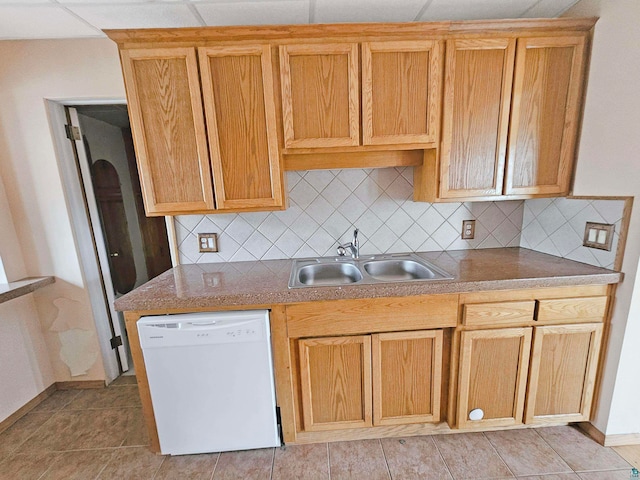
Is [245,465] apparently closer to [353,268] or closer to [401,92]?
[353,268]

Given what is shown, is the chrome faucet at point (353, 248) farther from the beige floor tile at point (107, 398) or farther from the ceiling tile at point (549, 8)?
the beige floor tile at point (107, 398)

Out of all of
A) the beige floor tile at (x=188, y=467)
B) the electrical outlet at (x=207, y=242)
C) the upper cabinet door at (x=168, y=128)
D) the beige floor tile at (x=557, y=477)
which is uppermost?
the upper cabinet door at (x=168, y=128)

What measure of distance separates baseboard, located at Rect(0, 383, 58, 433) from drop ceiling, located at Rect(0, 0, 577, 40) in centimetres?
229

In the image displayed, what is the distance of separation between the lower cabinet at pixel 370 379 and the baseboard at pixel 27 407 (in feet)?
6.22

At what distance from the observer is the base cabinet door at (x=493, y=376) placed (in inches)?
53.7

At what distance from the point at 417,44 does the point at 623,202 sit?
1253mm

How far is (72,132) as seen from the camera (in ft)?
5.98

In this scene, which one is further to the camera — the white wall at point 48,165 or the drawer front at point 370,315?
the white wall at point 48,165

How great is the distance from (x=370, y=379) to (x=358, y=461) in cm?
43

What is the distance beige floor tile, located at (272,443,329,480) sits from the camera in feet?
4.37

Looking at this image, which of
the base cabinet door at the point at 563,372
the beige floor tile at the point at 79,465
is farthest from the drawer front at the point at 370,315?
the beige floor tile at the point at 79,465

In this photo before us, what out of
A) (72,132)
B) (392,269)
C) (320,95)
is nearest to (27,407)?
(72,132)

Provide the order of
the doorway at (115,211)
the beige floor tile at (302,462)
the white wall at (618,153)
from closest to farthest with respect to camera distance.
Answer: the white wall at (618,153), the beige floor tile at (302,462), the doorway at (115,211)

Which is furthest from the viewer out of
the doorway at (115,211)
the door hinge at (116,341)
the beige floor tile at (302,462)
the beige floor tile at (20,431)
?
the door hinge at (116,341)
